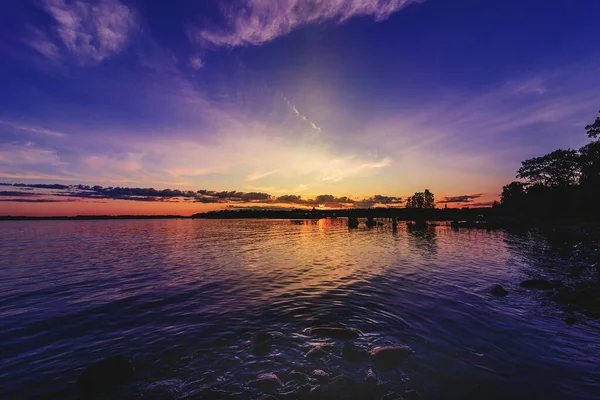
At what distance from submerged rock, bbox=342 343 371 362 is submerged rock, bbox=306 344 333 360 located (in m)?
0.58

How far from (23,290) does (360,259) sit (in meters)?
27.9

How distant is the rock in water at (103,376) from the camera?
722 centimetres

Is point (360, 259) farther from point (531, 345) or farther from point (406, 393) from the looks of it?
point (406, 393)

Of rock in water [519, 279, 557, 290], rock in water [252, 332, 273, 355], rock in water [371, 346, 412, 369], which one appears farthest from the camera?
rock in water [519, 279, 557, 290]

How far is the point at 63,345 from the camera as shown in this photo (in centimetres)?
998

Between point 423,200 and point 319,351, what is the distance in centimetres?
19208

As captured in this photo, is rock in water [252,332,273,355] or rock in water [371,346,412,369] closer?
rock in water [371,346,412,369]

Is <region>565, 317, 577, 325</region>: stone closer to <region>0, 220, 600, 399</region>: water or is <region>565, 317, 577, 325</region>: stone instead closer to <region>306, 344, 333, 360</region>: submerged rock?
<region>0, 220, 600, 399</region>: water

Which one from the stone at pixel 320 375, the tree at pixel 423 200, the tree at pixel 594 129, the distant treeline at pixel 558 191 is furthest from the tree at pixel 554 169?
the stone at pixel 320 375

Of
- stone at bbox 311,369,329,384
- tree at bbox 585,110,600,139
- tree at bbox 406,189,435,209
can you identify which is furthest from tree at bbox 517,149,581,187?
stone at bbox 311,369,329,384

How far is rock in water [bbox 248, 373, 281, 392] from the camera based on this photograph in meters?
7.19

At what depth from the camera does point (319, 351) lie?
9141 mm

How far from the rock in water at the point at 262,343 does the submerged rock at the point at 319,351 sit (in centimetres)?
152

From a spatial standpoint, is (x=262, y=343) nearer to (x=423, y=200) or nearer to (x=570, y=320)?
(x=570, y=320)
